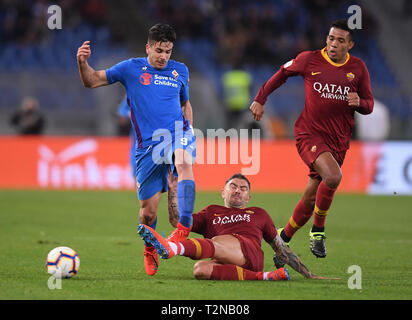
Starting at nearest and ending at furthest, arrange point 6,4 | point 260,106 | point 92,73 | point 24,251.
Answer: point 92,73
point 260,106
point 24,251
point 6,4

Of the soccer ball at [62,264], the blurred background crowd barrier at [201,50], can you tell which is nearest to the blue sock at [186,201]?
the soccer ball at [62,264]

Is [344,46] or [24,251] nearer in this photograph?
[344,46]

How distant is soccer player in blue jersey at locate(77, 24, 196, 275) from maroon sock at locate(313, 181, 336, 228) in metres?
1.55

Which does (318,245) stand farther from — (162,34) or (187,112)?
(162,34)

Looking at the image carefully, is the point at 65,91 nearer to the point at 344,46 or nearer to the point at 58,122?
the point at 58,122

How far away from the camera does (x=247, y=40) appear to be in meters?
23.1

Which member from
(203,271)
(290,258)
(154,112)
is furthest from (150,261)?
(154,112)

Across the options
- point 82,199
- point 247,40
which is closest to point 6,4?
point 247,40

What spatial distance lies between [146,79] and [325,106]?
1.96 meters

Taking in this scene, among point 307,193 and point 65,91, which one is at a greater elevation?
point 65,91
